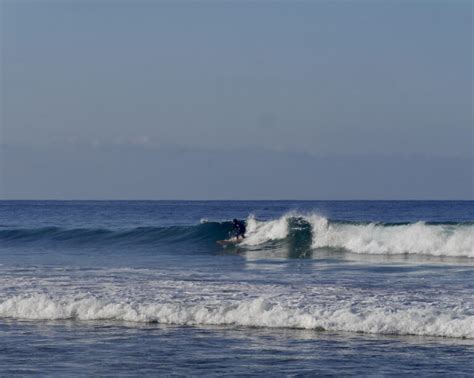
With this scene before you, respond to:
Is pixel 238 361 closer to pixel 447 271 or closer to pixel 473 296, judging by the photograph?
pixel 473 296

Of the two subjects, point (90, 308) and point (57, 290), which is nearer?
point (90, 308)

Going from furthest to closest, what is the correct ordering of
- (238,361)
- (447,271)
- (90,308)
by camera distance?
1. (447,271)
2. (90,308)
3. (238,361)

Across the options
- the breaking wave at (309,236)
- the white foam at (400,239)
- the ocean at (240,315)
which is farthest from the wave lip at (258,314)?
the breaking wave at (309,236)

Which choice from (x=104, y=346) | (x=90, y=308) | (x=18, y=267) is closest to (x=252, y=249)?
(x=18, y=267)

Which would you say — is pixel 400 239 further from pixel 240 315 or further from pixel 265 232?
pixel 240 315

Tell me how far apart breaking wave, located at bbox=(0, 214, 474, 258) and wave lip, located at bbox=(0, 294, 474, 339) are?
1534 cm

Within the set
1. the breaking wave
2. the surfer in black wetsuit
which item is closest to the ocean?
the breaking wave

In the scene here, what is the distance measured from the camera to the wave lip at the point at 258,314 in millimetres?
14859

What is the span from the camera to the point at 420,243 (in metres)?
32.7

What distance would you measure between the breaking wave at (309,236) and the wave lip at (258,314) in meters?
15.3

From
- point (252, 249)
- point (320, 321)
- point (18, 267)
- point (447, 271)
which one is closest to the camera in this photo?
point (320, 321)

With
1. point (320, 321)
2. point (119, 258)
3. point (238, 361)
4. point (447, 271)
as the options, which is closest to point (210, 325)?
point (320, 321)

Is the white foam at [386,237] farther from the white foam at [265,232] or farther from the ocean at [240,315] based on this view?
the ocean at [240,315]

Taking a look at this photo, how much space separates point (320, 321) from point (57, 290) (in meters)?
7.02
